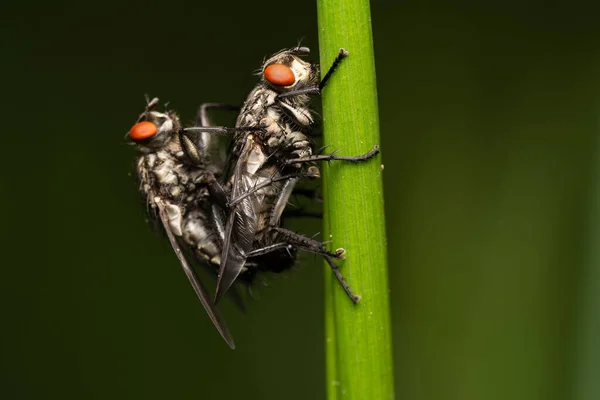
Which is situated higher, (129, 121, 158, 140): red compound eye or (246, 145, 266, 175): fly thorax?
(129, 121, 158, 140): red compound eye

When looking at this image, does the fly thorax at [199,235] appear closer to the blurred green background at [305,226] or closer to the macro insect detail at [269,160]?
the macro insect detail at [269,160]

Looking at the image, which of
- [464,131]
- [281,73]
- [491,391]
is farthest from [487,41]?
[491,391]

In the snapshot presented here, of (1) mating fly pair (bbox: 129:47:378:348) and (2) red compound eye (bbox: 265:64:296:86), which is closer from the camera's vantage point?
(2) red compound eye (bbox: 265:64:296:86)

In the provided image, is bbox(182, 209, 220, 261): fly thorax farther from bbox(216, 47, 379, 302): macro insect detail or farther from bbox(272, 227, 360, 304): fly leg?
bbox(272, 227, 360, 304): fly leg

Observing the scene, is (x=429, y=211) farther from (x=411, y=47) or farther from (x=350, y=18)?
(x=350, y=18)

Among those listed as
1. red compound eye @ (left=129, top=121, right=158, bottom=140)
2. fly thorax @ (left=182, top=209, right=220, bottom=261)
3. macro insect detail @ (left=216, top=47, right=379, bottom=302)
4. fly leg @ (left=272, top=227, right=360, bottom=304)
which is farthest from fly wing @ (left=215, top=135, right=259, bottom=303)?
red compound eye @ (left=129, top=121, right=158, bottom=140)

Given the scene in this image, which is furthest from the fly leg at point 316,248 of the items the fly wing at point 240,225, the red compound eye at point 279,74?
the red compound eye at point 279,74

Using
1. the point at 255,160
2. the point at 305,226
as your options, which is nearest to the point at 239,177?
the point at 255,160
